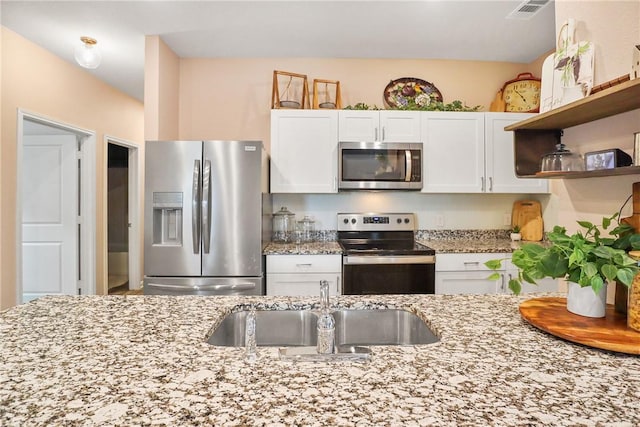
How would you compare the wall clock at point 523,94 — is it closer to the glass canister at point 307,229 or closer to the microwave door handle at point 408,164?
the microwave door handle at point 408,164

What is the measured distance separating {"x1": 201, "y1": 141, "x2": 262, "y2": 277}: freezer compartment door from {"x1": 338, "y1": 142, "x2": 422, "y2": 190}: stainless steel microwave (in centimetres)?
73

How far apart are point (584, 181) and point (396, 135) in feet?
5.73

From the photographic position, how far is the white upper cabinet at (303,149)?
2912 millimetres

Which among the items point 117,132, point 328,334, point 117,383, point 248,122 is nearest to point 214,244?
point 248,122

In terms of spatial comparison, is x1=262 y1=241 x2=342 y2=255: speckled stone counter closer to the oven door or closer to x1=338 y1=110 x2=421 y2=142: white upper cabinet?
the oven door

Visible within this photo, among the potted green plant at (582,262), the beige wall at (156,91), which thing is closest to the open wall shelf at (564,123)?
the potted green plant at (582,262)

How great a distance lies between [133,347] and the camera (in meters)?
0.83

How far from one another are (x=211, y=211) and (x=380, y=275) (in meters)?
1.32

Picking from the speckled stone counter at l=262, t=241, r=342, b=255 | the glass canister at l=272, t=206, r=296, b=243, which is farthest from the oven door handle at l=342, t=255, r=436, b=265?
the glass canister at l=272, t=206, r=296, b=243

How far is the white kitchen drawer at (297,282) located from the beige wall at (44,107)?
2157mm

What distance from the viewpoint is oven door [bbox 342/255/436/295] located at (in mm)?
2596

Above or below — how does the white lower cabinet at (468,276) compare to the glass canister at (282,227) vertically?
below

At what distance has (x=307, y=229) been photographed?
324 centimetres

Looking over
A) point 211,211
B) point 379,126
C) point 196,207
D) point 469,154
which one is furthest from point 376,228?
point 196,207
